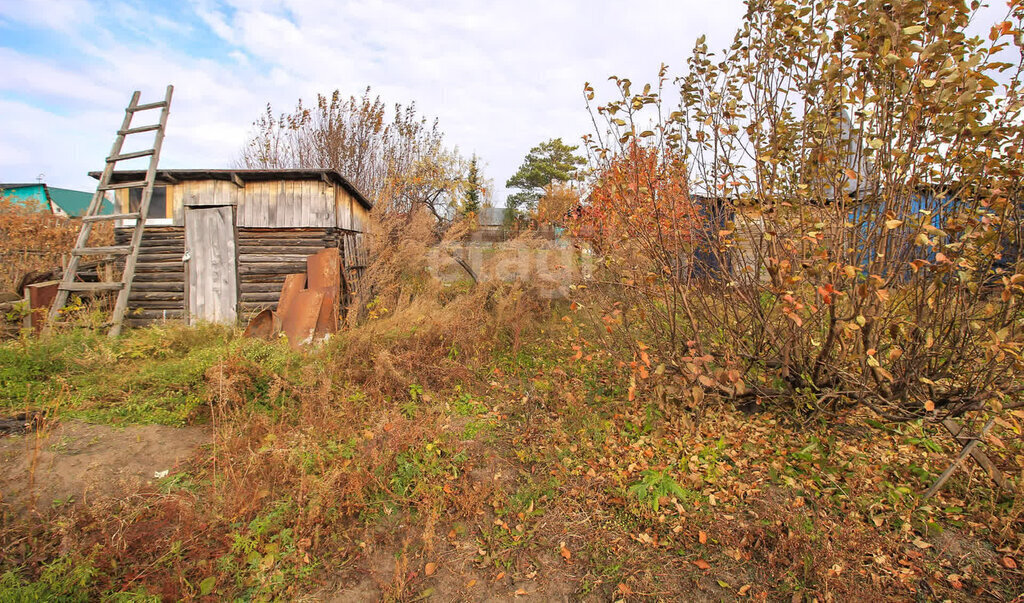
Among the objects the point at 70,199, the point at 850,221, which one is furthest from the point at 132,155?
the point at 70,199

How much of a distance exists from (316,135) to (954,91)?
56.0 ft

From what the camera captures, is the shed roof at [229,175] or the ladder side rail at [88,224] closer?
the ladder side rail at [88,224]

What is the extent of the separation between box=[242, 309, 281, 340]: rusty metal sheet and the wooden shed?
4.16ft

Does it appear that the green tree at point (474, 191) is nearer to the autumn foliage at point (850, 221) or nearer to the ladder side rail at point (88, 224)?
the ladder side rail at point (88, 224)

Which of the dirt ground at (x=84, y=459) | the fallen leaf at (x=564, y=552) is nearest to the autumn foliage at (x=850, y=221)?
the fallen leaf at (x=564, y=552)

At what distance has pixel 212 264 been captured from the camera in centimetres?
805

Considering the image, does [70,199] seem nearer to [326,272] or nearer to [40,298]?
[40,298]

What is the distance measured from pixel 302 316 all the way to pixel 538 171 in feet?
97.6

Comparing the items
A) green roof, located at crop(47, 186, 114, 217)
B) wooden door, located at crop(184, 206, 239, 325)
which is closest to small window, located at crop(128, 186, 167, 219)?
wooden door, located at crop(184, 206, 239, 325)

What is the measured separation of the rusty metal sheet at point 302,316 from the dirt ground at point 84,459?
2915mm

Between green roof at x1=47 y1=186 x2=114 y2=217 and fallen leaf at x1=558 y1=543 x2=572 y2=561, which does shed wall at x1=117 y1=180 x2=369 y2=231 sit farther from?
green roof at x1=47 y1=186 x2=114 y2=217

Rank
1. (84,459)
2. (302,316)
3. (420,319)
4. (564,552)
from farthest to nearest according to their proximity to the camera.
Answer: (302,316) < (420,319) < (84,459) < (564,552)

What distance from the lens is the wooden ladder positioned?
6.36 meters

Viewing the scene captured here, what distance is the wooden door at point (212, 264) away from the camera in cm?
798
